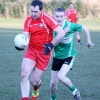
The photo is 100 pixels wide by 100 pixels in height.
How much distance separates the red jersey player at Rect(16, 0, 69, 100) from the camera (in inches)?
299

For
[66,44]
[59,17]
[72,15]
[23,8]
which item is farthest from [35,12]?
[23,8]

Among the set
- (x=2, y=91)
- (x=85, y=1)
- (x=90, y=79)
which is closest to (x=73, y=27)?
(x=2, y=91)

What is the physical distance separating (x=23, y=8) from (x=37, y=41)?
141 ft

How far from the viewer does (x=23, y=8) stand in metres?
50.4

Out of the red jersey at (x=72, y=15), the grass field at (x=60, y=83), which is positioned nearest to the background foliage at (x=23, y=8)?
the red jersey at (x=72, y=15)

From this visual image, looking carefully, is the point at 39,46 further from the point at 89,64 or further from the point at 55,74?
the point at 89,64

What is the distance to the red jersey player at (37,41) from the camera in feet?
24.9

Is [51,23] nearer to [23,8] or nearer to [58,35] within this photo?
[58,35]

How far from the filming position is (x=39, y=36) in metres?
7.78

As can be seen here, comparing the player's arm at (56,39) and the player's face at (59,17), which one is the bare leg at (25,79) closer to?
the player's arm at (56,39)

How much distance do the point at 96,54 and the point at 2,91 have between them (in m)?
7.66

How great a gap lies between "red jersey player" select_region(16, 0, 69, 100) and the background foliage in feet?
138

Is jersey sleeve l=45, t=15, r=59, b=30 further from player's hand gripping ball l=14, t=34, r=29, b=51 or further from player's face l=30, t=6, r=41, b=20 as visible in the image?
player's hand gripping ball l=14, t=34, r=29, b=51

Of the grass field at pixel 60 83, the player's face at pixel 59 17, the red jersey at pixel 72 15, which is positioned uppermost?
the player's face at pixel 59 17
